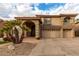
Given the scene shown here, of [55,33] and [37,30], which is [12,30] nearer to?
[37,30]

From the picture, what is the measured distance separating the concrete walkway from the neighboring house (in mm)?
114

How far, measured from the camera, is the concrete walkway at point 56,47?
608cm

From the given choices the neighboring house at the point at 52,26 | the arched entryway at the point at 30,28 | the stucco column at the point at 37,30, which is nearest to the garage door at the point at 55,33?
the neighboring house at the point at 52,26

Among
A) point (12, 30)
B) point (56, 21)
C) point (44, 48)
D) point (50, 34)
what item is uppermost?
point (56, 21)

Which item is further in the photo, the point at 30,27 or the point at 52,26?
the point at 52,26

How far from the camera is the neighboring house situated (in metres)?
6.20

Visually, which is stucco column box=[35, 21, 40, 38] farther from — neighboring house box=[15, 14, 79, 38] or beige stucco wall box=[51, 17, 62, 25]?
beige stucco wall box=[51, 17, 62, 25]

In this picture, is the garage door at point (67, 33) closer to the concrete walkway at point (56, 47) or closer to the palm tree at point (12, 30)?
the concrete walkway at point (56, 47)

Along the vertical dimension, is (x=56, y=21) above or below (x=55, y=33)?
above

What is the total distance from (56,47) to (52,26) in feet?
1.42

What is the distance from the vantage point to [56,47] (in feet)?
20.3

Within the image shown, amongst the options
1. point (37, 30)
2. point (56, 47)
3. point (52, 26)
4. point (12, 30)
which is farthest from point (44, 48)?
point (12, 30)

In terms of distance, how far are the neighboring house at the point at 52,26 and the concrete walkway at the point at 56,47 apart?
0.37 feet

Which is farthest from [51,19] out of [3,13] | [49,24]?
[3,13]
